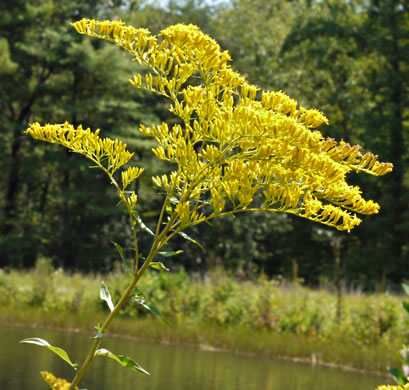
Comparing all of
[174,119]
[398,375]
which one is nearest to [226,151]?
[398,375]

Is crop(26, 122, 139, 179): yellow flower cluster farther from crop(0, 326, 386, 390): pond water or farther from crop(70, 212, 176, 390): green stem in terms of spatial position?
crop(0, 326, 386, 390): pond water

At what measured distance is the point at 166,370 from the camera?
6.73 meters

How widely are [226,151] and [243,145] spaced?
75mm

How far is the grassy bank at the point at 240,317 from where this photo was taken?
8656 mm

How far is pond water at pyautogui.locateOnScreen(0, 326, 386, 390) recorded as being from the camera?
6035 millimetres

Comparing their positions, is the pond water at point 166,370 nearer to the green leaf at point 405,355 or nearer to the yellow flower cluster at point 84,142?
the green leaf at point 405,355

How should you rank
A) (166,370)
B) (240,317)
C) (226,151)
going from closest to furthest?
(226,151)
(166,370)
(240,317)

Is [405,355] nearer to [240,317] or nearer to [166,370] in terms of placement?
[166,370]

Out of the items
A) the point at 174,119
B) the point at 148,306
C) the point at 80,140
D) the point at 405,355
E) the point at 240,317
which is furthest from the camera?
the point at 174,119

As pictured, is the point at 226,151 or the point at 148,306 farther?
the point at 226,151

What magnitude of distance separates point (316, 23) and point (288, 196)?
71.9ft

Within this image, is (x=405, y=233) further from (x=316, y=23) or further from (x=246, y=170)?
(x=246, y=170)

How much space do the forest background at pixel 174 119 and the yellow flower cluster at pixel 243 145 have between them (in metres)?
16.4

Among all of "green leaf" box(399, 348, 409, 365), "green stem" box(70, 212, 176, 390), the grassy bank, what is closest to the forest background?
the grassy bank
